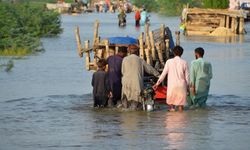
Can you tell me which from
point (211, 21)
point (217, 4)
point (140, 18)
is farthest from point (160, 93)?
point (140, 18)

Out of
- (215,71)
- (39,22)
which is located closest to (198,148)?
(215,71)

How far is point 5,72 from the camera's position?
88.9ft

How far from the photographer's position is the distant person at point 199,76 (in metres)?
17.3

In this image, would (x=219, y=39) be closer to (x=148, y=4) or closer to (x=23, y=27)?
(x=23, y=27)

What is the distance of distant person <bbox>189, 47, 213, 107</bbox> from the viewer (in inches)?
680

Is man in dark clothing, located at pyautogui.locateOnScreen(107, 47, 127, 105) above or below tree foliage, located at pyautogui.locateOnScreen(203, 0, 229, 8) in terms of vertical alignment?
above

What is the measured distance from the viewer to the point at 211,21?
5088 centimetres

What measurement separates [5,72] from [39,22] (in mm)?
20070

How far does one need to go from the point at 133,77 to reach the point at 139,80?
0.14 metres

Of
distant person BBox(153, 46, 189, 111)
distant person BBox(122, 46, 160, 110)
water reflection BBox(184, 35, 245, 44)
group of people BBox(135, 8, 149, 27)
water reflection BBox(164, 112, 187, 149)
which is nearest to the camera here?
water reflection BBox(164, 112, 187, 149)

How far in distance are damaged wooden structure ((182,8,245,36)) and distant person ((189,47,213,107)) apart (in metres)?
32.0

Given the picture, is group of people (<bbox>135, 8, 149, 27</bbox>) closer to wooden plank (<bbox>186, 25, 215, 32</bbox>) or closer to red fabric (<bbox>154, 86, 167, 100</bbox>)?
wooden plank (<bbox>186, 25, 215, 32</bbox>)

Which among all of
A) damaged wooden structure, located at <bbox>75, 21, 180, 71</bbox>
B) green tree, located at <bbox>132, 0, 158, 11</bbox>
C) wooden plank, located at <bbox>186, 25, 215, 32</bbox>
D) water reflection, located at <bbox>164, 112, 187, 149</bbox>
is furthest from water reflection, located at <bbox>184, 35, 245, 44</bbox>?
green tree, located at <bbox>132, 0, 158, 11</bbox>

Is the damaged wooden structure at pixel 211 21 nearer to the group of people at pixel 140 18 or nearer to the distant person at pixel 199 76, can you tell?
the group of people at pixel 140 18
